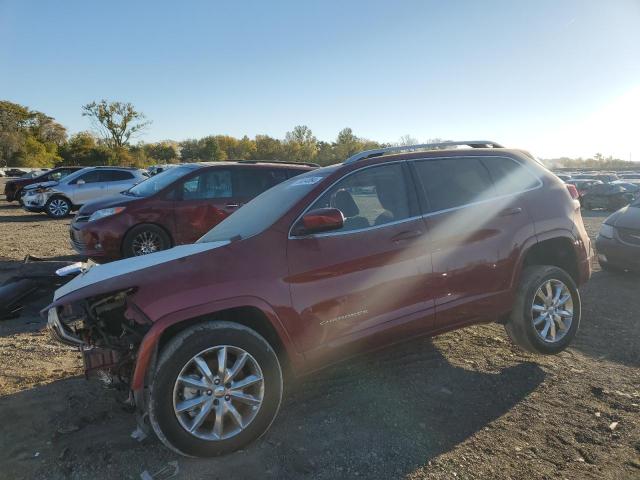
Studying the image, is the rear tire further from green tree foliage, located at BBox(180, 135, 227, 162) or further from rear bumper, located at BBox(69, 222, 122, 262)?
green tree foliage, located at BBox(180, 135, 227, 162)

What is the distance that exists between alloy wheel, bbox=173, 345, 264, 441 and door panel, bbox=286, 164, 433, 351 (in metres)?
0.40

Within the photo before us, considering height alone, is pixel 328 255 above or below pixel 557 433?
above

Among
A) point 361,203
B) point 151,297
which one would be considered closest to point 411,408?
point 361,203

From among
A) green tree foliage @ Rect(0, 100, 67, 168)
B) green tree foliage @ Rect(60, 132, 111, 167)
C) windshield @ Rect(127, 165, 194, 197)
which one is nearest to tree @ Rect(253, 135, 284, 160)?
green tree foliage @ Rect(60, 132, 111, 167)

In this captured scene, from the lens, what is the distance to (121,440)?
120 inches

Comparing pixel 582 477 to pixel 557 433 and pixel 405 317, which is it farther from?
pixel 405 317

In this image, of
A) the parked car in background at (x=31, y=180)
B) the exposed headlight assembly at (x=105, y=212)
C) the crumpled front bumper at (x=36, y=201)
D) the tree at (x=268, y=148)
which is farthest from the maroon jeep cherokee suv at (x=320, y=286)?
the tree at (x=268, y=148)

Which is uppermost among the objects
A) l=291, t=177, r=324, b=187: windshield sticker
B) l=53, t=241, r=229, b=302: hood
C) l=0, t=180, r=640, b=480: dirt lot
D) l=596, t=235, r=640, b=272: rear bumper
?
l=291, t=177, r=324, b=187: windshield sticker

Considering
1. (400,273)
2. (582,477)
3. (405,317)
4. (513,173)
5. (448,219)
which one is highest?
(513,173)

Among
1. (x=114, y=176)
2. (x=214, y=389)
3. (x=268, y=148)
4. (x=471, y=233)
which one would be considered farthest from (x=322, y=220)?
(x=268, y=148)

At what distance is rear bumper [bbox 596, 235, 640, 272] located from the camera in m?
6.79

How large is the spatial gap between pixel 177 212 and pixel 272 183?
1.67m

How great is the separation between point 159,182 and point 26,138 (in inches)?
3263

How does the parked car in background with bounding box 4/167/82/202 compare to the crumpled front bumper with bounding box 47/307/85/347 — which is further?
the parked car in background with bounding box 4/167/82/202
